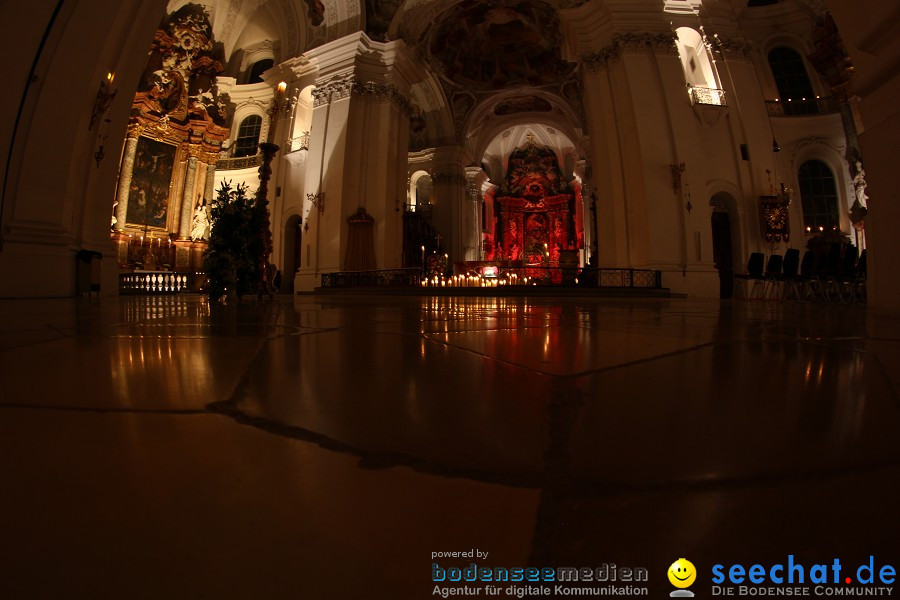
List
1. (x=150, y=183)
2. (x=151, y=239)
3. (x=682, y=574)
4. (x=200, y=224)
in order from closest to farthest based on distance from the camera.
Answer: (x=682, y=574), (x=151, y=239), (x=150, y=183), (x=200, y=224)

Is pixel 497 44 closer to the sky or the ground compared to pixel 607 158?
closer to the sky

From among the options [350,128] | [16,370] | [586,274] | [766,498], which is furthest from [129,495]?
[350,128]

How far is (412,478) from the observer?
309 millimetres

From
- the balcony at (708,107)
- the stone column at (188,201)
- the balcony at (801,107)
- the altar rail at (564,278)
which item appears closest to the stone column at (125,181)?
the stone column at (188,201)

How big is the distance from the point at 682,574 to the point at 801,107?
1875cm

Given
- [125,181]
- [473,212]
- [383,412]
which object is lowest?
[383,412]

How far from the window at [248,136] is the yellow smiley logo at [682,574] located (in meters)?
19.0

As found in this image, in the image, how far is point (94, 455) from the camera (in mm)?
347

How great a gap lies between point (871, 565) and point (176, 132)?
62.4ft

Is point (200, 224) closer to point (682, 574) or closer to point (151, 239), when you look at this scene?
point (151, 239)

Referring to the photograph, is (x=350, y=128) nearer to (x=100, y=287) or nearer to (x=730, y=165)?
(x=100, y=287)

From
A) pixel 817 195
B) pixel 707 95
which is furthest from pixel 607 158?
pixel 817 195

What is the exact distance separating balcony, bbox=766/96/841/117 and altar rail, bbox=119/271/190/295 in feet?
62.6

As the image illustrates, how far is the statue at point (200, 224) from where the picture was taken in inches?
595
